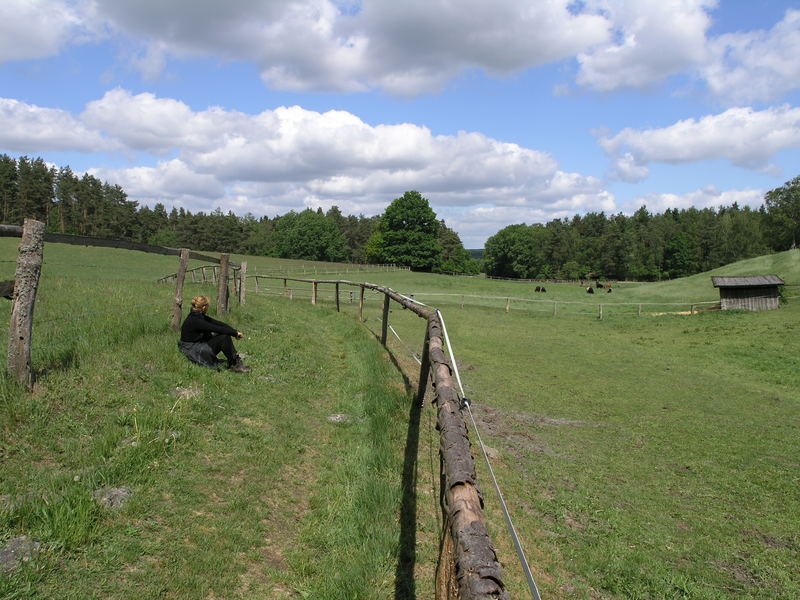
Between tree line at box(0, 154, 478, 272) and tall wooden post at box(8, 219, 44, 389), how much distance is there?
68.1 metres

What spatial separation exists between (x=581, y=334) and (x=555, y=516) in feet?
56.4

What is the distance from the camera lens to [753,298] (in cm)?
2781

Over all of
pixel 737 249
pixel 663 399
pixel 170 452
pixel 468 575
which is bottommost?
pixel 663 399

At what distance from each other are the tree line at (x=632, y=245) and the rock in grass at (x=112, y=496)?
98799mm

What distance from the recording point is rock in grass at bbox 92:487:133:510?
377 cm

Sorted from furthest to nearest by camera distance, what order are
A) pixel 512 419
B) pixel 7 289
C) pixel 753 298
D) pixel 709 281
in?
pixel 709 281 → pixel 753 298 → pixel 512 419 → pixel 7 289

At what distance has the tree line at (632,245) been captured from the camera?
3701 inches

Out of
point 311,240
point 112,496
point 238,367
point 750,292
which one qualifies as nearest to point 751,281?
point 750,292

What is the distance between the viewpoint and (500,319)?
85.3ft

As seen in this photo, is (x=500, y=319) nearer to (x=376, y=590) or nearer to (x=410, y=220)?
(x=376, y=590)

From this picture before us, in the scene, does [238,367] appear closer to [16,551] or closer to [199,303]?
[199,303]

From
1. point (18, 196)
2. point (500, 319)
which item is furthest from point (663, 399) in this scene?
point (18, 196)

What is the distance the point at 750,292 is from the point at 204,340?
30.7 metres

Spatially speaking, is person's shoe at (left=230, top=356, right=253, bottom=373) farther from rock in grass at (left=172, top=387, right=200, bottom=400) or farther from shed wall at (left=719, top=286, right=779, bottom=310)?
shed wall at (left=719, top=286, right=779, bottom=310)
